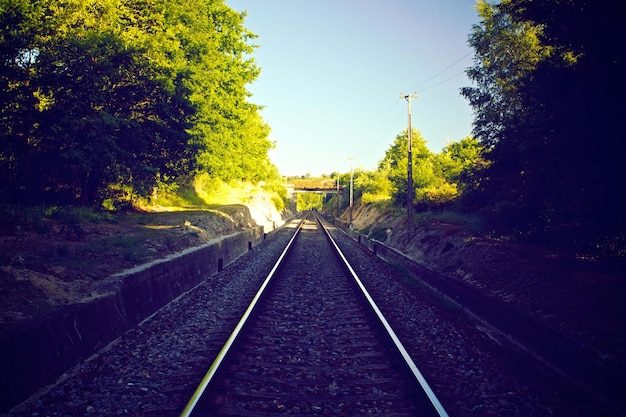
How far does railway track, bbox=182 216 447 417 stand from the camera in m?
3.95

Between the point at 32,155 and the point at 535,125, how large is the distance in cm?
1552

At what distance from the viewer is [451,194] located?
80.0ft

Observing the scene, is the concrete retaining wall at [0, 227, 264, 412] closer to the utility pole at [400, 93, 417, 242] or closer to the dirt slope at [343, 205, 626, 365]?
the dirt slope at [343, 205, 626, 365]

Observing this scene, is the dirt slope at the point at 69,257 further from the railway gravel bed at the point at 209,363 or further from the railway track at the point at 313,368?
the railway track at the point at 313,368

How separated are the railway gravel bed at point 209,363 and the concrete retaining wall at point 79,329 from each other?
0.56 ft

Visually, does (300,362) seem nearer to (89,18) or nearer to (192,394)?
(192,394)

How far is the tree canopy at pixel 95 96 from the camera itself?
12.4 metres

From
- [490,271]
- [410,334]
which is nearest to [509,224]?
[490,271]

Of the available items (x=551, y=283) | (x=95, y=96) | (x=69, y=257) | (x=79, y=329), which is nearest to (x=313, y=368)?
(x=79, y=329)

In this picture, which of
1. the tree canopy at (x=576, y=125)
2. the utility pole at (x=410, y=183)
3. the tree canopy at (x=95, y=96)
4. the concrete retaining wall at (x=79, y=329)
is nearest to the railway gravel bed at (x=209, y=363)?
the concrete retaining wall at (x=79, y=329)

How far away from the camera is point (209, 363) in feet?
16.3

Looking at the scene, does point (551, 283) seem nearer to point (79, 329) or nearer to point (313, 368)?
point (313, 368)

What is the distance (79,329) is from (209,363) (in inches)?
80.5

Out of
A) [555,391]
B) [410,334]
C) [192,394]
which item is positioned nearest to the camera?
[192,394]
